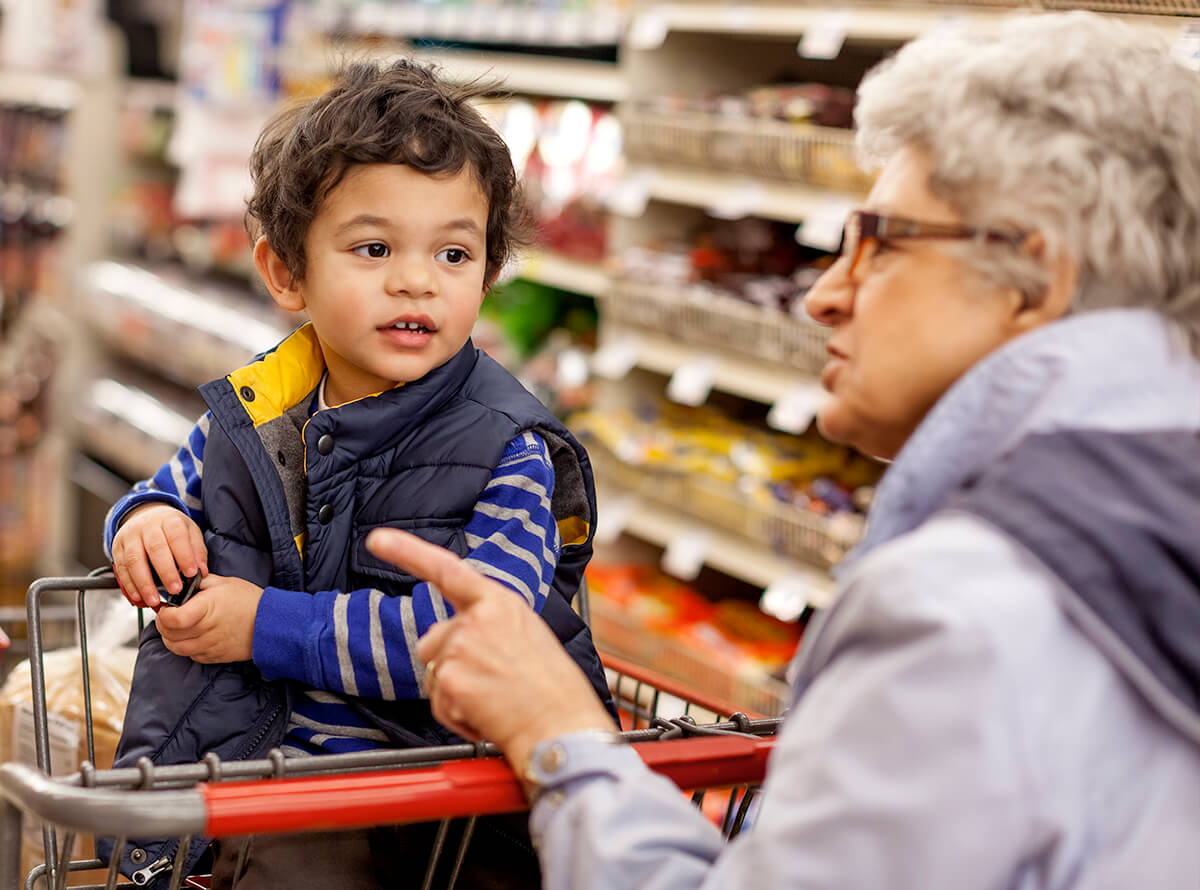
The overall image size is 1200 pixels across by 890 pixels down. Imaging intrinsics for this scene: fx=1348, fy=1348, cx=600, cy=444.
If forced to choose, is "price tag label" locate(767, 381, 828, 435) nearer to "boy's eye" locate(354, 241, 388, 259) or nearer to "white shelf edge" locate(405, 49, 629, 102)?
"white shelf edge" locate(405, 49, 629, 102)

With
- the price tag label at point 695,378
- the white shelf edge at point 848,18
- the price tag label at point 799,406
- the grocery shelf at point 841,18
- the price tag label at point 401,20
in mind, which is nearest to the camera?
the grocery shelf at point 841,18

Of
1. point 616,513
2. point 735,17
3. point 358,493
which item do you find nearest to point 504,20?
point 735,17

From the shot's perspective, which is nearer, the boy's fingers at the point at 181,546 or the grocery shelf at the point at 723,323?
the boy's fingers at the point at 181,546

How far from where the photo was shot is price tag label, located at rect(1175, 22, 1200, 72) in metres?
1.55

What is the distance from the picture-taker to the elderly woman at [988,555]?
34.0 inches

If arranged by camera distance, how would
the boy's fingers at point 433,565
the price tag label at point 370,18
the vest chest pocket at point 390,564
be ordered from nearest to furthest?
the boy's fingers at point 433,565
the vest chest pocket at point 390,564
the price tag label at point 370,18

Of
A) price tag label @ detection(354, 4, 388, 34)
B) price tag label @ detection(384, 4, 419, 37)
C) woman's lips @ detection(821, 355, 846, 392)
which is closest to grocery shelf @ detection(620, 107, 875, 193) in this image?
price tag label @ detection(384, 4, 419, 37)

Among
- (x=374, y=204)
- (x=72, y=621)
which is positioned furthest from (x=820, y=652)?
(x=72, y=621)

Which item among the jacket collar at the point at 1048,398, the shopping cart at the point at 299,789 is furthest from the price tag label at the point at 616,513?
the jacket collar at the point at 1048,398

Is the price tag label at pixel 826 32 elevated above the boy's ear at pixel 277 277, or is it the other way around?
the price tag label at pixel 826 32

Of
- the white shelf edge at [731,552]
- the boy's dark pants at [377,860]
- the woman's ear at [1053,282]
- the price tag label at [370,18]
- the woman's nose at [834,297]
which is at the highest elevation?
the price tag label at [370,18]

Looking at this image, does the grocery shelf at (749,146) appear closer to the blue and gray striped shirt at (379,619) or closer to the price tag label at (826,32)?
the price tag label at (826,32)

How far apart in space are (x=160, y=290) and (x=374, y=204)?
373 cm

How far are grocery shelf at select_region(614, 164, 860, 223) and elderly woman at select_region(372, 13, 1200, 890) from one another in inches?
65.3
